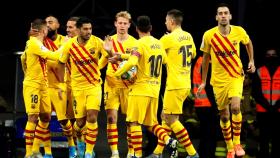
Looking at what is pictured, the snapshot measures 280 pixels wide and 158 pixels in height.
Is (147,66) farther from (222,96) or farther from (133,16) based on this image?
(133,16)

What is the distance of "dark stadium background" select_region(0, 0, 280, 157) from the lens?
2162 cm

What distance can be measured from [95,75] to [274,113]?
3675 millimetres

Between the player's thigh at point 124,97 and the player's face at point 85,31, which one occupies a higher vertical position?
the player's face at point 85,31

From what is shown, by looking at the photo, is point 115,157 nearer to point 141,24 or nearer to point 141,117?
point 141,117

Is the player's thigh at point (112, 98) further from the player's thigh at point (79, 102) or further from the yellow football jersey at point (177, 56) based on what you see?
the yellow football jersey at point (177, 56)

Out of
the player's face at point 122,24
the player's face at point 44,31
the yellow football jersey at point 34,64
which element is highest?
the player's face at point 122,24

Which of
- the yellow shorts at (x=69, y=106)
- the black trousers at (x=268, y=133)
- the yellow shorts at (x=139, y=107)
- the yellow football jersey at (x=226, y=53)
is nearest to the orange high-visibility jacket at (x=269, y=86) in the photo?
the black trousers at (x=268, y=133)

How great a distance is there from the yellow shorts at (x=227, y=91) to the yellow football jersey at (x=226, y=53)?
9cm

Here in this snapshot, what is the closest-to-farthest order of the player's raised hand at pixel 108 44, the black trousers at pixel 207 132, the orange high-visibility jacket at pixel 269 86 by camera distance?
the player's raised hand at pixel 108 44 < the black trousers at pixel 207 132 < the orange high-visibility jacket at pixel 269 86

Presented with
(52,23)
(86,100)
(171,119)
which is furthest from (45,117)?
(171,119)

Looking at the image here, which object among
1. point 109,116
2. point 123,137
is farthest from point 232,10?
point 109,116

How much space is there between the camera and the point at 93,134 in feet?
55.9

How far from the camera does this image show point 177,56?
56.0 ft

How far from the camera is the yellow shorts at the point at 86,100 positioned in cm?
1708
